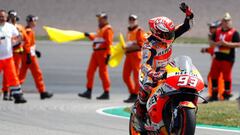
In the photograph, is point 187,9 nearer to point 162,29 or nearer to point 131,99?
point 162,29

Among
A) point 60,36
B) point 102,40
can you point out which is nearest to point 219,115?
point 102,40

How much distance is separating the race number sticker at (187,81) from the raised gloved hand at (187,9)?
1059mm

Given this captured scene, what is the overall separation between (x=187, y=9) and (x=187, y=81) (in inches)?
45.7

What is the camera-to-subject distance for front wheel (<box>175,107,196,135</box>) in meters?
9.04

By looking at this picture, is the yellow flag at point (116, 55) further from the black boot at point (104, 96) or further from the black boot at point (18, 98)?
the black boot at point (18, 98)

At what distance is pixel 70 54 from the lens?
2731 cm

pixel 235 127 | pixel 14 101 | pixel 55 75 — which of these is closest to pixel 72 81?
pixel 55 75

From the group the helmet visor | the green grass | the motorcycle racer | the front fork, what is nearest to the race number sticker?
→ the front fork

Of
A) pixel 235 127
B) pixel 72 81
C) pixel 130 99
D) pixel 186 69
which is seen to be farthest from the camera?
pixel 72 81

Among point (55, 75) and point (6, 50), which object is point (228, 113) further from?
point (55, 75)

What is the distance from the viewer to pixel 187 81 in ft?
30.3

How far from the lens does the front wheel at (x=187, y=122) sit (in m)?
9.04

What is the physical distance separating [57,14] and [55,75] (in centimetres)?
1547

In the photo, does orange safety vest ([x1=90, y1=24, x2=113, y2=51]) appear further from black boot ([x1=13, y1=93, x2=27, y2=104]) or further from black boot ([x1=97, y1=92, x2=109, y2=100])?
black boot ([x1=13, y1=93, x2=27, y2=104])
